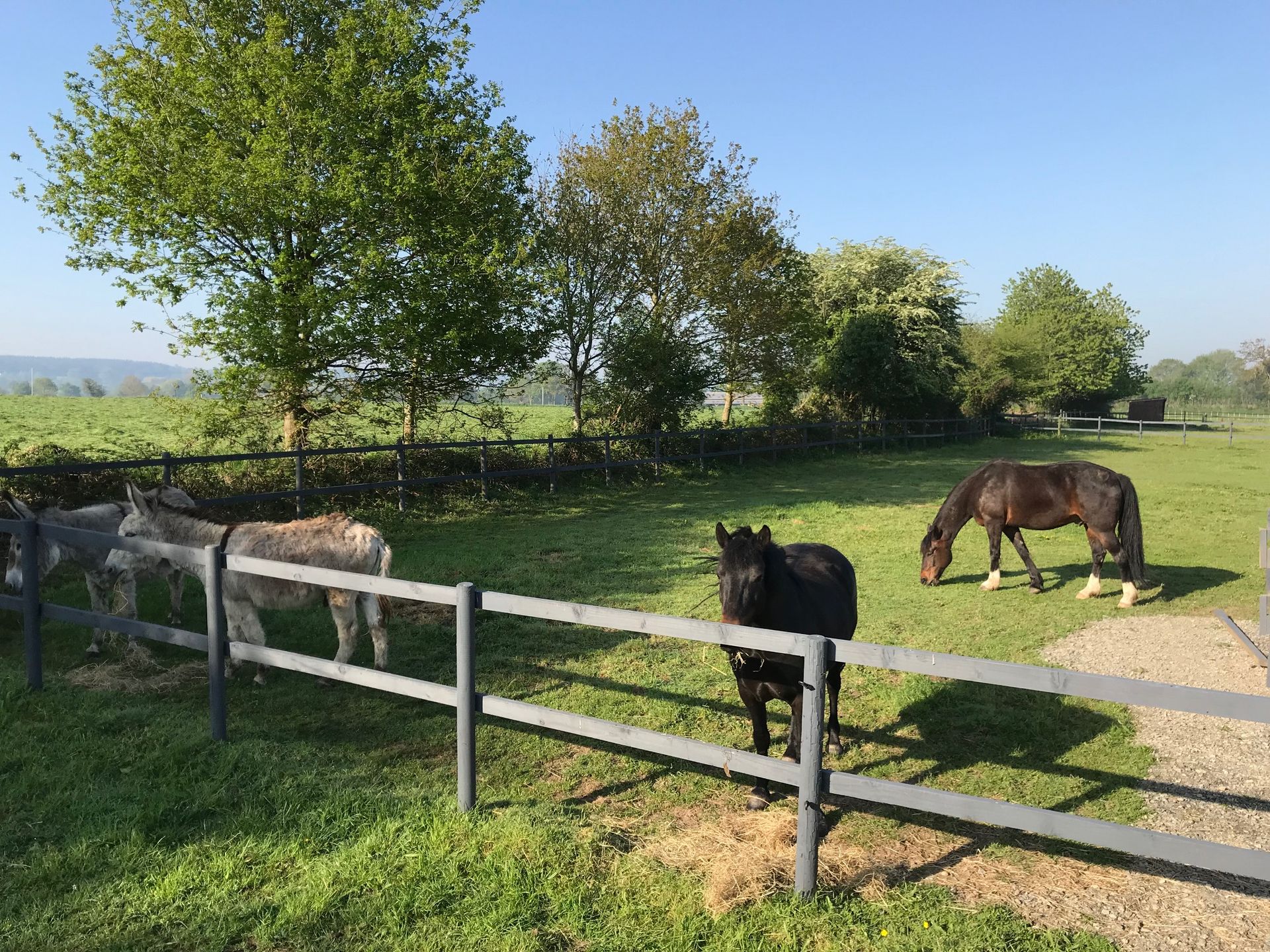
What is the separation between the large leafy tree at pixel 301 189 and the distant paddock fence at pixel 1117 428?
37.3 metres

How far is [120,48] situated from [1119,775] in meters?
18.2

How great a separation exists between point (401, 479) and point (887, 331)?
82.5ft

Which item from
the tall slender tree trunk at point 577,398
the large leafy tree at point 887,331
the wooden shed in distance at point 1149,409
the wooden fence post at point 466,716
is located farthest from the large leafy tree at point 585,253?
the wooden shed in distance at point 1149,409

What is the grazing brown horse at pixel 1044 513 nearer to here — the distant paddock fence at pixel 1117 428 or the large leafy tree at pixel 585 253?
the large leafy tree at pixel 585 253

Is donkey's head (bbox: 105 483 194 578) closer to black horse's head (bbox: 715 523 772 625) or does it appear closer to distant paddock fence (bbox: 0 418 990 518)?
distant paddock fence (bbox: 0 418 990 518)

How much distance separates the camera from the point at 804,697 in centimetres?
325

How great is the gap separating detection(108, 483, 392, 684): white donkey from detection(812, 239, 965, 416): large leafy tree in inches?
1128

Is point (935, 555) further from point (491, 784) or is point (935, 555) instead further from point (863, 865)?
point (491, 784)

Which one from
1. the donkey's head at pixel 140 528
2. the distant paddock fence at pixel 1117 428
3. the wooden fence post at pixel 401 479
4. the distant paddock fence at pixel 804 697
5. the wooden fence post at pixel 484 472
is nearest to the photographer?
the distant paddock fence at pixel 804 697

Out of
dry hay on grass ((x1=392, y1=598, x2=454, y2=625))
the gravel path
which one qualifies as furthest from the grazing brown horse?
dry hay on grass ((x1=392, y1=598, x2=454, y2=625))

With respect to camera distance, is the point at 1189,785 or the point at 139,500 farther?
the point at 139,500

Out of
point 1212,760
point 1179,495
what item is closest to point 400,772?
point 1212,760

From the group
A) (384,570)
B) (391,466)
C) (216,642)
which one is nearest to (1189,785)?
(384,570)

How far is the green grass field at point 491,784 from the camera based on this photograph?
3074 millimetres
